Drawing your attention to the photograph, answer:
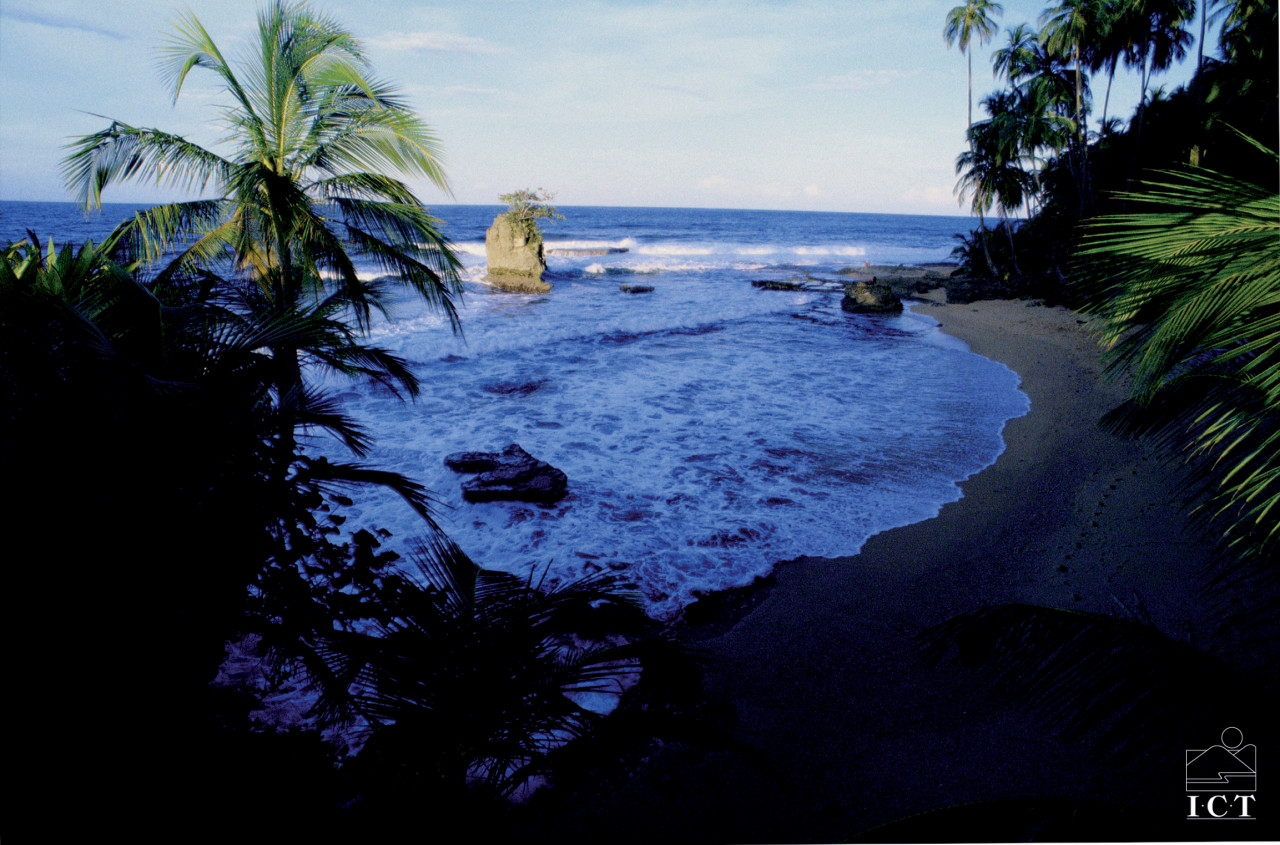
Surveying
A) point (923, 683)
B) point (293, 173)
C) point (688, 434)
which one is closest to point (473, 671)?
point (923, 683)

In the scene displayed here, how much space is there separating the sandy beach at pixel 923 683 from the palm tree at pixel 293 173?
4.01 metres

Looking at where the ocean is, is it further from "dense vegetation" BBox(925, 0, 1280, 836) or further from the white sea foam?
"dense vegetation" BBox(925, 0, 1280, 836)

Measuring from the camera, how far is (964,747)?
12.8ft

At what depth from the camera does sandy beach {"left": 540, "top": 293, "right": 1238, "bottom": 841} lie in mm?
3510

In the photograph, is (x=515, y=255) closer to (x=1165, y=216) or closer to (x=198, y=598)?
(x=198, y=598)

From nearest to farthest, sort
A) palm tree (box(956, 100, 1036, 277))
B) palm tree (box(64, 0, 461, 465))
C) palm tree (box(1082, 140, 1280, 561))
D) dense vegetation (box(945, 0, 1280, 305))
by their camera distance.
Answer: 1. palm tree (box(1082, 140, 1280, 561))
2. palm tree (box(64, 0, 461, 465))
3. dense vegetation (box(945, 0, 1280, 305))
4. palm tree (box(956, 100, 1036, 277))

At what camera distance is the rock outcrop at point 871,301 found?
963 inches

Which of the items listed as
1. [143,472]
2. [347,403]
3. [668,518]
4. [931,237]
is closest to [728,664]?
[668,518]

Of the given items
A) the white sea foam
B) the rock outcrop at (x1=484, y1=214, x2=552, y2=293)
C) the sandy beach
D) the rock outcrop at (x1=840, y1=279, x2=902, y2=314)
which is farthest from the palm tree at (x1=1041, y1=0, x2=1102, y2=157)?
the rock outcrop at (x1=484, y1=214, x2=552, y2=293)

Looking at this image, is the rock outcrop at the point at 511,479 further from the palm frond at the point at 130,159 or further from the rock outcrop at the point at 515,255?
the rock outcrop at the point at 515,255

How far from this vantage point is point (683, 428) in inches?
439

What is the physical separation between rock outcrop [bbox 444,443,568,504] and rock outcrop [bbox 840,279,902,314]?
1957 centimetres

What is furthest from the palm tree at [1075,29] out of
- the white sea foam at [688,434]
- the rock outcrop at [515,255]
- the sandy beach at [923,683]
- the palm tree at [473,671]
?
the palm tree at [473,671]

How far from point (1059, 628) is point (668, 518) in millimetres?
5631
